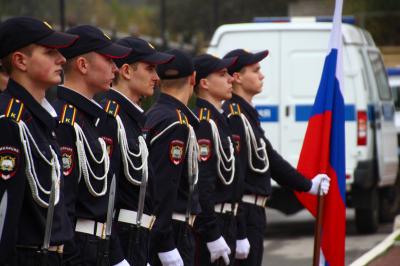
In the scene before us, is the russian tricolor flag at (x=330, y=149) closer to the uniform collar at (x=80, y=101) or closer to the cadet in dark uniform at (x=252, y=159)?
the cadet in dark uniform at (x=252, y=159)

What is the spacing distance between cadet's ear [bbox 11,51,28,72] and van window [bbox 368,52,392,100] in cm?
976

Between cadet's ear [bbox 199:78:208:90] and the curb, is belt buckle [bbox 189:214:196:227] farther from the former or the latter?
the curb

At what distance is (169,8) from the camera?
51.8 m

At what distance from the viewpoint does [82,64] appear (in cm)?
570

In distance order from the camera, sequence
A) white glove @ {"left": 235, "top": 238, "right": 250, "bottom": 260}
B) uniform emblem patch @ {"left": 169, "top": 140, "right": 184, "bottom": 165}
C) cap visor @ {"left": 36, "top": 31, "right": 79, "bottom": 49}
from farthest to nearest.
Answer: white glove @ {"left": 235, "top": 238, "right": 250, "bottom": 260} < uniform emblem patch @ {"left": 169, "top": 140, "right": 184, "bottom": 165} < cap visor @ {"left": 36, "top": 31, "right": 79, "bottom": 49}

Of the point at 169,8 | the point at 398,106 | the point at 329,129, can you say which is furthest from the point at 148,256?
the point at 169,8

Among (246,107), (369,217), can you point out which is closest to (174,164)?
(246,107)

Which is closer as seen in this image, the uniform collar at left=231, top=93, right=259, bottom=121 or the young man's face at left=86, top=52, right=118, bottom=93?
the young man's face at left=86, top=52, right=118, bottom=93

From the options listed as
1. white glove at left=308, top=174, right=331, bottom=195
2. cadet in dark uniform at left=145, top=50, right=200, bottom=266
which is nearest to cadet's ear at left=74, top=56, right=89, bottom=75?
cadet in dark uniform at left=145, top=50, right=200, bottom=266

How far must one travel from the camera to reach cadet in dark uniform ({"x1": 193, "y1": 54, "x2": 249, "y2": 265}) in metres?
7.27

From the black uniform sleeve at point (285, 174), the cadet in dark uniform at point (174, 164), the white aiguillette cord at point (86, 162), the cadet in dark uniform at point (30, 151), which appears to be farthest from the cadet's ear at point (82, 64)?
the black uniform sleeve at point (285, 174)

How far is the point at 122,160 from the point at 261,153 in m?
2.51

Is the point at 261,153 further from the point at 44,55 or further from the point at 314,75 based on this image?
the point at 314,75

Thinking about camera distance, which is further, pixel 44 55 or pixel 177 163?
pixel 177 163
